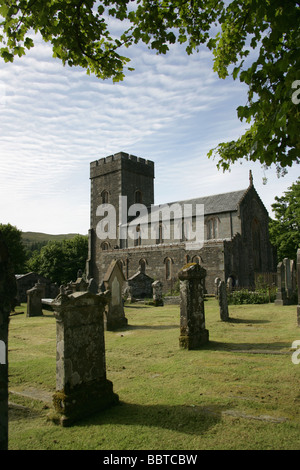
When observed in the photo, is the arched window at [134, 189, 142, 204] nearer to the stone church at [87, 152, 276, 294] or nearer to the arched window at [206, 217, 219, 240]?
the stone church at [87, 152, 276, 294]

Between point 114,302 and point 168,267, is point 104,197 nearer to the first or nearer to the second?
point 168,267

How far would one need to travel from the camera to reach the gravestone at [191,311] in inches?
326

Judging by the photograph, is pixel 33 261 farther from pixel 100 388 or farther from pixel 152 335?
pixel 100 388

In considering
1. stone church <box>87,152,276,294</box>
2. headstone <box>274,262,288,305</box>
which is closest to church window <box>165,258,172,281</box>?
stone church <box>87,152,276,294</box>

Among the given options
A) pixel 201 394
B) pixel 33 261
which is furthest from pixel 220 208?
pixel 33 261

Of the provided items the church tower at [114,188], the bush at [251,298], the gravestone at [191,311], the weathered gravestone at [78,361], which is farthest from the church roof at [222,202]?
the weathered gravestone at [78,361]

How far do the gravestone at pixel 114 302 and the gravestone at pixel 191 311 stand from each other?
12.9ft

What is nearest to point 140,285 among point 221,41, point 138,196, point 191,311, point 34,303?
point 34,303

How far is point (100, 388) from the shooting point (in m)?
5.11

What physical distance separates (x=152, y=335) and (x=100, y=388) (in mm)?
5241

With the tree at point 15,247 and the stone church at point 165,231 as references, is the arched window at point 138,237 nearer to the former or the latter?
the stone church at point 165,231

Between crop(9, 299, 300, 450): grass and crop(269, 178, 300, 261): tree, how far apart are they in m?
28.5

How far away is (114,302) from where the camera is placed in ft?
39.5

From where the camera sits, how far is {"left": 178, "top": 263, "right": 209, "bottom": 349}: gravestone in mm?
8289
